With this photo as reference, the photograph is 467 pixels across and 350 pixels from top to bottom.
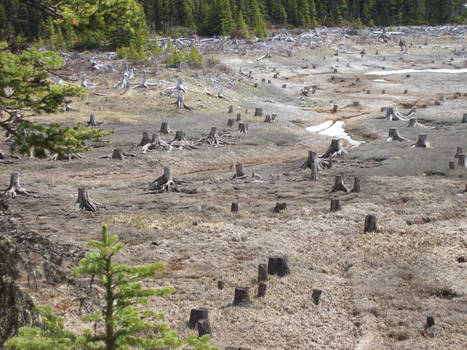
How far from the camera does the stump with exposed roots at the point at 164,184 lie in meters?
21.5

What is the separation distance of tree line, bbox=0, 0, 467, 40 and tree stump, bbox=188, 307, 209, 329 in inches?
2746

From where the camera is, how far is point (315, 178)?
22719 mm

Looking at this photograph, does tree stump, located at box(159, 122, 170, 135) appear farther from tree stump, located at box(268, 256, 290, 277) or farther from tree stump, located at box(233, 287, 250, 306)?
tree stump, located at box(233, 287, 250, 306)

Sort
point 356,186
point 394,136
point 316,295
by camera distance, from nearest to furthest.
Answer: point 316,295 < point 356,186 < point 394,136

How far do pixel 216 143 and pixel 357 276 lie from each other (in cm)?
1744

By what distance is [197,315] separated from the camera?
10.8 meters

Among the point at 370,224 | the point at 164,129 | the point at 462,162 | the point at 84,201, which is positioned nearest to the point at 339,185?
the point at 370,224

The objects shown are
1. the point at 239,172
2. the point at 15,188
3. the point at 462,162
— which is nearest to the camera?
the point at 15,188

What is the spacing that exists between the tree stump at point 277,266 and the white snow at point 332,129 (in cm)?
1946

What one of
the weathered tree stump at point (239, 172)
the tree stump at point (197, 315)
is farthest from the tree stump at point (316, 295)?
the weathered tree stump at point (239, 172)

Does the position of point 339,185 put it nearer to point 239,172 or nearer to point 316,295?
point 239,172

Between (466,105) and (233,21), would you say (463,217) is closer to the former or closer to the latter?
(466,105)

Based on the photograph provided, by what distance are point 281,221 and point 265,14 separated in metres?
82.5

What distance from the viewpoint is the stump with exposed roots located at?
21500 millimetres
